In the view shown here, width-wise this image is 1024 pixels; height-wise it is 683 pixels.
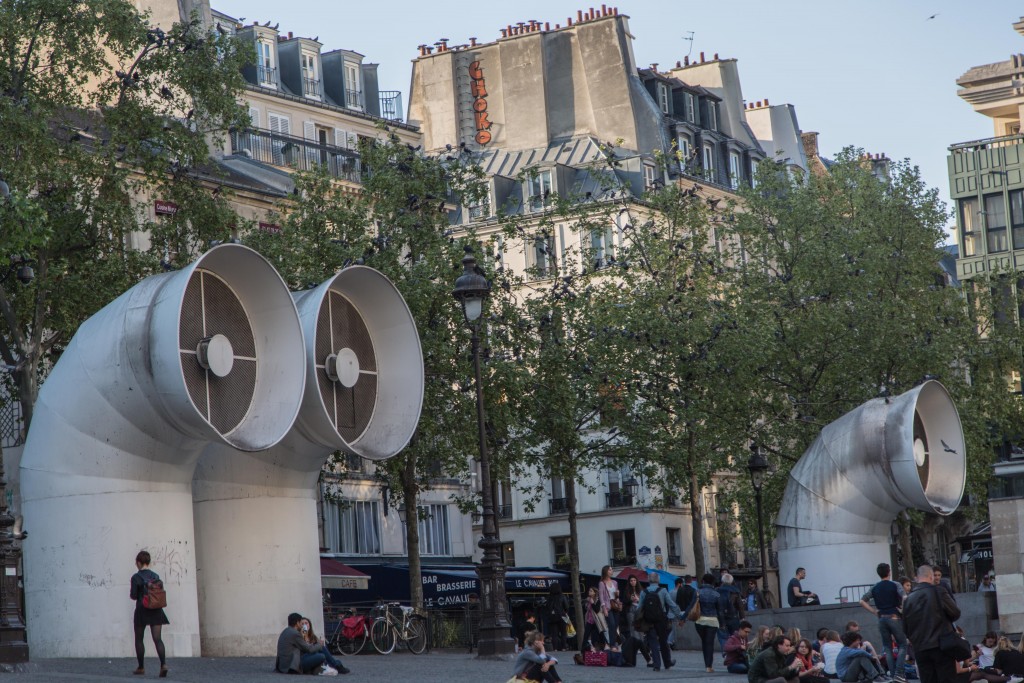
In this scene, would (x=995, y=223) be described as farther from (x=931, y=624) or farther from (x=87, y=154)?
(x=931, y=624)

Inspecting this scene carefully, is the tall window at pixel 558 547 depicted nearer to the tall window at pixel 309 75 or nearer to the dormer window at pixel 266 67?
the tall window at pixel 309 75

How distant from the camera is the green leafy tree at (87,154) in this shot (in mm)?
32938

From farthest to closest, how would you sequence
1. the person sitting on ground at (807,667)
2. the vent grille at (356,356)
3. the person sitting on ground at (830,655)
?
the vent grille at (356,356) → the person sitting on ground at (830,655) → the person sitting on ground at (807,667)

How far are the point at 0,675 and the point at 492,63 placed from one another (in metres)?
51.9

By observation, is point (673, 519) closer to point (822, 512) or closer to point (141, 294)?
point (822, 512)

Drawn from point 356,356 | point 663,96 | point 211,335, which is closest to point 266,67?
point 663,96

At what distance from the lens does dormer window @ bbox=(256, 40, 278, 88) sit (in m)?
56.5

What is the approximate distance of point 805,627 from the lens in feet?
105

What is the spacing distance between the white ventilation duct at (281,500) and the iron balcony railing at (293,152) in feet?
87.2

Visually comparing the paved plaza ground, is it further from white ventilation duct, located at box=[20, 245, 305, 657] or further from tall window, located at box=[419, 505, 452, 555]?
tall window, located at box=[419, 505, 452, 555]

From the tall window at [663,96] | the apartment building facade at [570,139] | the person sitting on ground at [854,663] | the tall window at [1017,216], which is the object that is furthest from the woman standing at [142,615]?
the tall window at [663,96]

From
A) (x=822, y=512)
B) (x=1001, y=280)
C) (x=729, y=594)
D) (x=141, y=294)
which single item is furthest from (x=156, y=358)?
(x=1001, y=280)

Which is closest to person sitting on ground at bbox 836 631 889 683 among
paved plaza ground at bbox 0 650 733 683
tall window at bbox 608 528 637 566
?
paved plaza ground at bbox 0 650 733 683

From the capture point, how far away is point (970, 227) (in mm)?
65688
